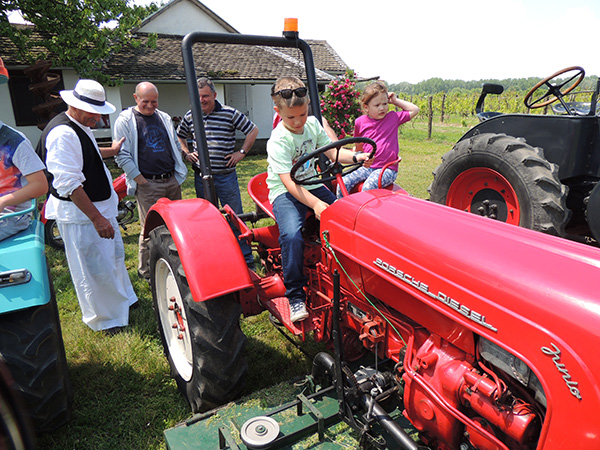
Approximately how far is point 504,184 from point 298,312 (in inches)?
84.2

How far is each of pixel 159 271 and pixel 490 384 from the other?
2103 millimetres

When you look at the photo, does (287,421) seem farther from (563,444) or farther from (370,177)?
(370,177)

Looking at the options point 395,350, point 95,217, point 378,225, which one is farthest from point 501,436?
point 95,217

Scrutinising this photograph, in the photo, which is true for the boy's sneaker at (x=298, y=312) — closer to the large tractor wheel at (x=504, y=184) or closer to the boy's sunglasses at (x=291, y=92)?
the boy's sunglasses at (x=291, y=92)

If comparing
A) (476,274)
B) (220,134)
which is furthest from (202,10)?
(476,274)

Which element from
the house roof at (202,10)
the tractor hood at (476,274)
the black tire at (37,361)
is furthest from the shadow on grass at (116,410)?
the house roof at (202,10)

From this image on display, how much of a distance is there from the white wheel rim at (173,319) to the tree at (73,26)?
987 centimetres

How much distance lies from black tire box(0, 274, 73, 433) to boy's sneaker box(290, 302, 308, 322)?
4.08ft

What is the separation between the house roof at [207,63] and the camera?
549 inches

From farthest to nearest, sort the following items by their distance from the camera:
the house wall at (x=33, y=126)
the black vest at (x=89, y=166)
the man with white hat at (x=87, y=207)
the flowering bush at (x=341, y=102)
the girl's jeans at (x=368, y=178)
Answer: the house wall at (x=33, y=126)
the flowering bush at (x=341, y=102)
the girl's jeans at (x=368, y=178)
the black vest at (x=89, y=166)
the man with white hat at (x=87, y=207)

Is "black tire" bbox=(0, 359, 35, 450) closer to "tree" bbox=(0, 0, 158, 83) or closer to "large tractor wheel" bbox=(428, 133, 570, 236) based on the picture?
"large tractor wheel" bbox=(428, 133, 570, 236)

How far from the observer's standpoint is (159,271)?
286 cm

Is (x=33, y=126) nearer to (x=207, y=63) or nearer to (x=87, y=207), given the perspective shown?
(x=207, y=63)

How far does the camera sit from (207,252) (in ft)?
7.53
